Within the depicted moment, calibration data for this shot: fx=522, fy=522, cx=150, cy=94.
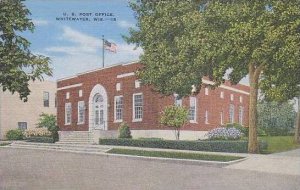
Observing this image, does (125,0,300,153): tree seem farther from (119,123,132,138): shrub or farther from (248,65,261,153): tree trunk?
(119,123,132,138): shrub

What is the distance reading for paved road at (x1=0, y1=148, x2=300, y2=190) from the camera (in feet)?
29.1

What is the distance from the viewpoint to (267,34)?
11.9 meters

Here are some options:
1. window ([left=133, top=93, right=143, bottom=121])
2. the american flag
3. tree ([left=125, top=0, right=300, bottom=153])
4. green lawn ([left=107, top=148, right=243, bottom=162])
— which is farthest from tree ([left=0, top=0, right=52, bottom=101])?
window ([left=133, top=93, right=143, bottom=121])

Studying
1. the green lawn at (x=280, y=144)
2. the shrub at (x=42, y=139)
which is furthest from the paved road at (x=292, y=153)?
the shrub at (x=42, y=139)

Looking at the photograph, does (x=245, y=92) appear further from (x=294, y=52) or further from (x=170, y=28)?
(x=170, y=28)

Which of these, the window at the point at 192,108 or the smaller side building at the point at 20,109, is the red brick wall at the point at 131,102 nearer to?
the window at the point at 192,108

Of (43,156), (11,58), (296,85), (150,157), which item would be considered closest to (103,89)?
(43,156)

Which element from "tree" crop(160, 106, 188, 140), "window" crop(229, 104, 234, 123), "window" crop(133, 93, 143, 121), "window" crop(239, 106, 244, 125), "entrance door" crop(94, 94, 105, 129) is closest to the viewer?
"window" crop(239, 106, 244, 125)

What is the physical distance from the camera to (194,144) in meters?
15.1

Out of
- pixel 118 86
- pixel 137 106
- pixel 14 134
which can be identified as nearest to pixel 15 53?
pixel 14 134

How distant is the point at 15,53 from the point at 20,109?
2.71 m

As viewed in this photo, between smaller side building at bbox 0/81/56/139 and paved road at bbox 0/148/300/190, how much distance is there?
951mm

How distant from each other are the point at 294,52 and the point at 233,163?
2878mm

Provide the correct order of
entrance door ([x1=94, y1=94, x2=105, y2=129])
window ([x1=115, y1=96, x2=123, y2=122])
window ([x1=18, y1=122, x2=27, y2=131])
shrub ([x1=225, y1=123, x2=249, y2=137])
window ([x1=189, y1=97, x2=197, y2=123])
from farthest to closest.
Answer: entrance door ([x1=94, y1=94, x2=105, y2=129]) < window ([x1=115, y1=96, x2=123, y2=122]) < window ([x1=189, y1=97, x2=197, y2=123]) < shrub ([x1=225, y1=123, x2=249, y2=137]) < window ([x1=18, y1=122, x2=27, y2=131])
